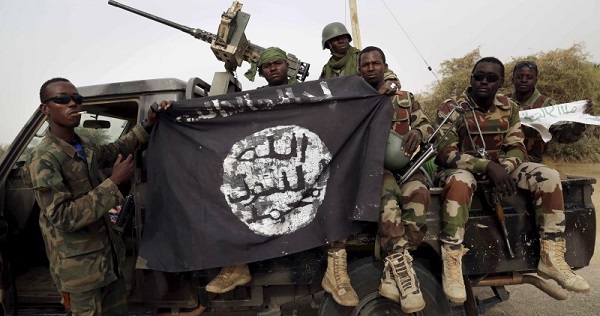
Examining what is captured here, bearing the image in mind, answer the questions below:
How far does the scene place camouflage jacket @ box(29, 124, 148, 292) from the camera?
2.18m

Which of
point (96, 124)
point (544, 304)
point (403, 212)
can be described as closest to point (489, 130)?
point (403, 212)

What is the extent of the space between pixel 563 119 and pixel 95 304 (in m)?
3.59

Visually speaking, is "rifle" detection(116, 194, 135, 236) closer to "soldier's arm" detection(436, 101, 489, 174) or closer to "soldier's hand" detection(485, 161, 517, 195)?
"soldier's arm" detection(436, 101, 489, 174)

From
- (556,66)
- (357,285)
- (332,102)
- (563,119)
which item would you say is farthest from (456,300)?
(556,66)

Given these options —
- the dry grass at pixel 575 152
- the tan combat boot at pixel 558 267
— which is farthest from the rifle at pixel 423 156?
the dry grass at pixel 575 152

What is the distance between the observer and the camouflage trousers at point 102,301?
2.33 meters

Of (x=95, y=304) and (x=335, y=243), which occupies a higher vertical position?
(x=335, y=243)

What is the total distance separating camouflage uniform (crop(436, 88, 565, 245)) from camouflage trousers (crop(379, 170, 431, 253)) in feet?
0.50

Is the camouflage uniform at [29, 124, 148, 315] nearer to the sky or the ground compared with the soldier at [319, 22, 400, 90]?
nearer to the ground

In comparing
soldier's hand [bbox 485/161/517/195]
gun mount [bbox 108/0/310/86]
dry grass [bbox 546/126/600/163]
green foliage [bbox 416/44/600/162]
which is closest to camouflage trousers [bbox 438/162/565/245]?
soldier's hand [bbox 485/161/517/195]

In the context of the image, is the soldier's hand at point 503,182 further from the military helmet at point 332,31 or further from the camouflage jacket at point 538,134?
the military helmet at point 332,31

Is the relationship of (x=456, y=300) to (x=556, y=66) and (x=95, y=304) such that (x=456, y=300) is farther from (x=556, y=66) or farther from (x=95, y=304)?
(x=556, y=66)

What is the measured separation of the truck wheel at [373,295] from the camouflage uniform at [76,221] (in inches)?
52.6

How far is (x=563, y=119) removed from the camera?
319 cm
